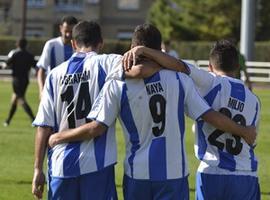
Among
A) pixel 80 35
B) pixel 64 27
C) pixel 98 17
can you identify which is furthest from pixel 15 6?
pixel 80 35

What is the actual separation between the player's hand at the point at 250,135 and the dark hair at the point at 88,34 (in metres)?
1.36

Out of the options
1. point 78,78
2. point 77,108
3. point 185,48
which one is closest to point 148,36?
point 78,78

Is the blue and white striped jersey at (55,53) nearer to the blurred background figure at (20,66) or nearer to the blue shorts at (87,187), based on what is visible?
the blue shorts at (87,187)

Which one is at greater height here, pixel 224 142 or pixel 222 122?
pixel 222 122

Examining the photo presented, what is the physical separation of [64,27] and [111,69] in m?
5.25

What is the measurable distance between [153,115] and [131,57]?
1.50ft

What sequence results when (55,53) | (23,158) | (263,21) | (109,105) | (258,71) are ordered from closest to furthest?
(109,105), (55,53), (23,158), (258,71), (263,21)

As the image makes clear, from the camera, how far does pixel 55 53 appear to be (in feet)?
39.7

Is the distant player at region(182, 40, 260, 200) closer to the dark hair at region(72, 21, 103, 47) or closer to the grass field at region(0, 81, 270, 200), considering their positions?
the dark hair at region(72, 21, 103, 47)

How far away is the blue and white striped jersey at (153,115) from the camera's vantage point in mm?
6066

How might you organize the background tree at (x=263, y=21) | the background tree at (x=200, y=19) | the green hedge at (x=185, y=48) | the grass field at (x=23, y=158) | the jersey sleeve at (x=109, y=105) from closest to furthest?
1. the jersey sleeve at (x=109, y=105)
2. the grass field at (x=23, y=158)
3. the green hedge at (x=185, y=48)
4. the background tree at (x=200, y=19)
5. the background tree at (x=263, y=21)

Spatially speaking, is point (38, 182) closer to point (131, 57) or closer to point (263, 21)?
point (131, 57)

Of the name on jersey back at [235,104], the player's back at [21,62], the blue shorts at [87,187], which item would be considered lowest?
A: the blue shorts at [87,187]

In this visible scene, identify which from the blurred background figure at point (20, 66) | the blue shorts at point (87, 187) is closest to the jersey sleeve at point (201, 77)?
the blue shorts at point (87, 187)
